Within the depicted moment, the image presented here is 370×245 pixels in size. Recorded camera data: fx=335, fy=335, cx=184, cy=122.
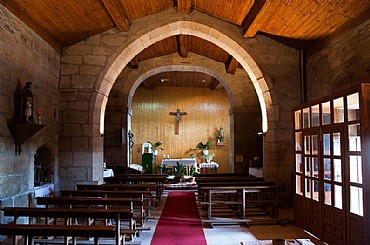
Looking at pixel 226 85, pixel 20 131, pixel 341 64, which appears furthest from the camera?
pixel 226 85

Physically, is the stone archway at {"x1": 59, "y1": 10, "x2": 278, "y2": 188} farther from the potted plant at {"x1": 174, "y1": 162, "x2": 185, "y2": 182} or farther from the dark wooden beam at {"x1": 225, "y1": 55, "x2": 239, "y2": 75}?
the potted plant at {"x1": 174, "y1": 162, "x2": 185, "y2": 182}

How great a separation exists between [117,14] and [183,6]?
4.59 ft

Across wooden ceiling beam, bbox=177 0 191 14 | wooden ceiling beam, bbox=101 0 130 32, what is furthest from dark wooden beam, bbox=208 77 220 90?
wooden ceiling beam, bbox=101 0 130 32

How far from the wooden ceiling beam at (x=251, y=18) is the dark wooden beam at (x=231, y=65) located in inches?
82.0

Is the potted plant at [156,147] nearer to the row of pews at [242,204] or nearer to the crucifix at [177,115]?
the crucifix at [177,115]

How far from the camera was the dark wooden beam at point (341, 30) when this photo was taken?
15.6ft

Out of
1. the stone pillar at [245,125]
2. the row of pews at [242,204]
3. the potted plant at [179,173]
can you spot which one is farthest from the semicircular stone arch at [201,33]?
the potted plant at [179,173]

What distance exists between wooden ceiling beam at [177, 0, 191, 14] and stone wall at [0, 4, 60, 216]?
2511 mm

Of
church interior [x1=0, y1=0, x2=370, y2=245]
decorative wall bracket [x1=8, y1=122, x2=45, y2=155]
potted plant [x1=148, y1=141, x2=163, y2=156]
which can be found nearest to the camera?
church interior [x1=0, y1=0, x2=370, y2=245]

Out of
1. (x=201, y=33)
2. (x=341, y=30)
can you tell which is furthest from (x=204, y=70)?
(x=341, y=30)

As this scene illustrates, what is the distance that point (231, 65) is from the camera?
898cm

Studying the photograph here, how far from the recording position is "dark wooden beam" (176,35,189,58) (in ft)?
26.6

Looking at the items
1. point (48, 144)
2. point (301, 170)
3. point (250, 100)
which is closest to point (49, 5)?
point (48, 144)

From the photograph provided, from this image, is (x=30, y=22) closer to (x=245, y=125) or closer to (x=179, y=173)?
(x=245, y=125)
